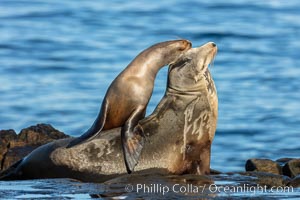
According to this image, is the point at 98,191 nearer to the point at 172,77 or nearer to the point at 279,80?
the point at 172,77

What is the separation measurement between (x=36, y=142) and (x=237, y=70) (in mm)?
10040

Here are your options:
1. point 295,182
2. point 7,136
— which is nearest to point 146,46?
point 7,136

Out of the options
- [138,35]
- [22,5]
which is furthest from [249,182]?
[22,5]

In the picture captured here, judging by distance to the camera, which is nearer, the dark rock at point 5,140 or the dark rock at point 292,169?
the dark rock at point 292,169

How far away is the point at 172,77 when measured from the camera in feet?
31.8

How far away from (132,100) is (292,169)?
184cm

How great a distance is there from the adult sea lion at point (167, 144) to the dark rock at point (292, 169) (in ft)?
3.38

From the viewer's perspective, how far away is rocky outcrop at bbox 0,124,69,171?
10.4 m

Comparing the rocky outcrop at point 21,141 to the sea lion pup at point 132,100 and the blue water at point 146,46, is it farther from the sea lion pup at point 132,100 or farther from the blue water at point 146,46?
the blue water at point 146,46

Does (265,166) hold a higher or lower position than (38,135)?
lower

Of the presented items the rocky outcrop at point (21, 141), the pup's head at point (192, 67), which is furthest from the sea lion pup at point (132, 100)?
the rocky outcrop at point (21, 141)

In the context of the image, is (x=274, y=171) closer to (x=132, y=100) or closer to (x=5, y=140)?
(x=132, y=100)

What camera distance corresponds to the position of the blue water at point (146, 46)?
1627 centimetres

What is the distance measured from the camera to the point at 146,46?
22766 mm
